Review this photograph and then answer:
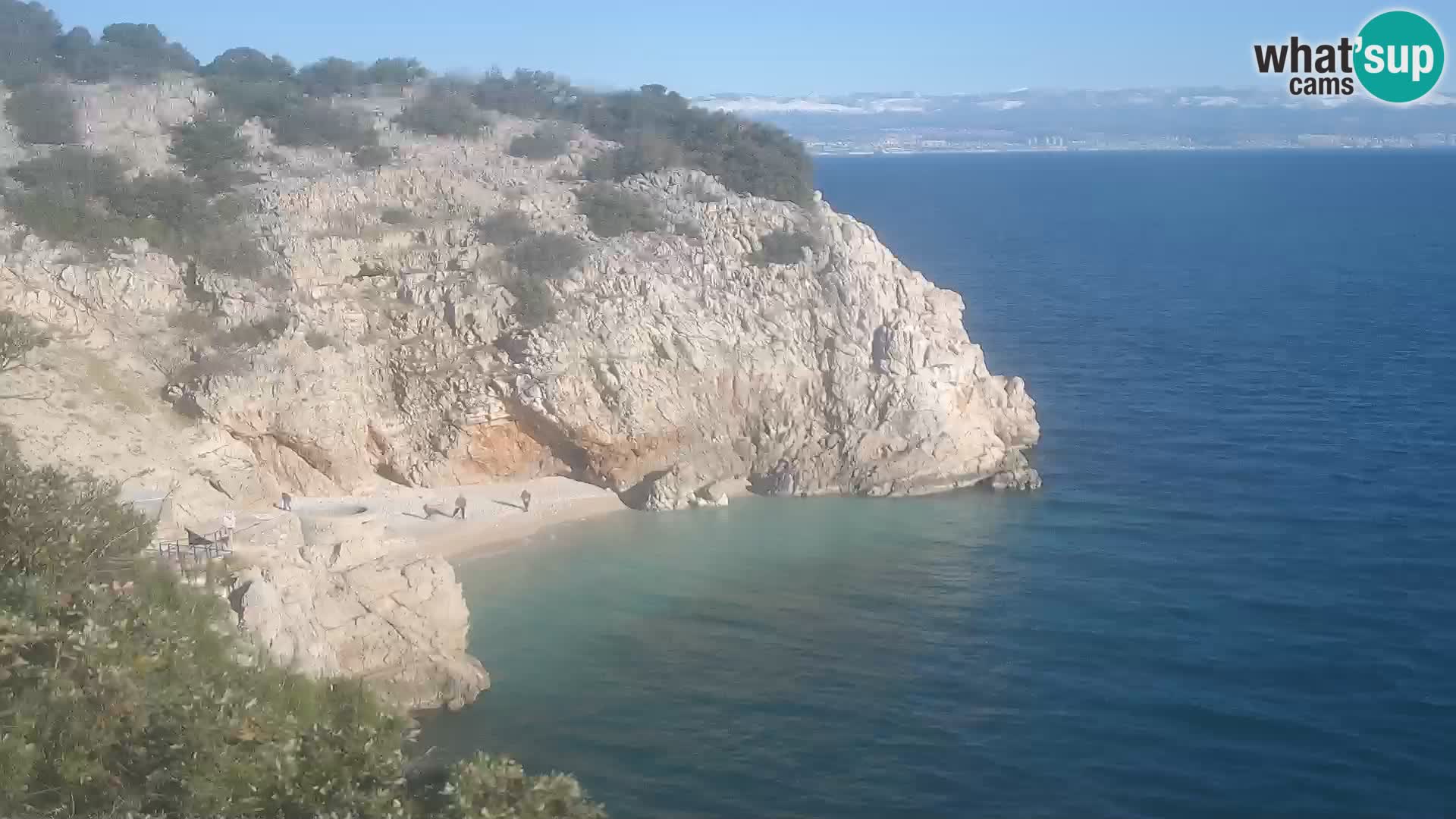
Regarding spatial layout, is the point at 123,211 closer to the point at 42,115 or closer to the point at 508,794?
the point at 42,115

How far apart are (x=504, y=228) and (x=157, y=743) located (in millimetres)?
26410

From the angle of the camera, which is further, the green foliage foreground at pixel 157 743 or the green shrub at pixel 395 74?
the green shrub at pixel 395 74

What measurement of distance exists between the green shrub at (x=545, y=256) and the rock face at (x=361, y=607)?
1191cm

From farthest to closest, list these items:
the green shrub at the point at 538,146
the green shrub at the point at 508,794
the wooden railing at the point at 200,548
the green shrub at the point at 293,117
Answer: the green shrub at the point at 538,146, the green shrub at the point at 293,117, the wooden railing at the point at 200,548, the green shrub at the point at 508,794

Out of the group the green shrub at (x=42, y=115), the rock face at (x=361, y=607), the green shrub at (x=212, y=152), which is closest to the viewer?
the rock face at (x=361, y=607)

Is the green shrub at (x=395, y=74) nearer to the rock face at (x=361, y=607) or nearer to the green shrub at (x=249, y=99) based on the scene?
the green shrub at (x=249, y=99)

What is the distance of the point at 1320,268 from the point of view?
66.3m

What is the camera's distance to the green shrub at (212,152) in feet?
114

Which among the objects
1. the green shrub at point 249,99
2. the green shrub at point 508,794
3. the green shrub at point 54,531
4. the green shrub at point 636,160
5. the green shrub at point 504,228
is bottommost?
the green shrub at point 508,794

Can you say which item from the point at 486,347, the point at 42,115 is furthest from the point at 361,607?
the point at 42,115

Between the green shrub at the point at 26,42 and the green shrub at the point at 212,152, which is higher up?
the green shrub at the point at 26,42

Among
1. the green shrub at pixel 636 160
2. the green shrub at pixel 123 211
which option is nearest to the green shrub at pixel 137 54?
the green shrub at pixel 123 211

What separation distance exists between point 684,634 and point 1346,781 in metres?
11.7

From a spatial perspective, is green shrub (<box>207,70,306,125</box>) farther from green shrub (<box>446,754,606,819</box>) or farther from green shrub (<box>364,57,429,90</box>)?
green shrub (<box>446,754,606,819</box>)
